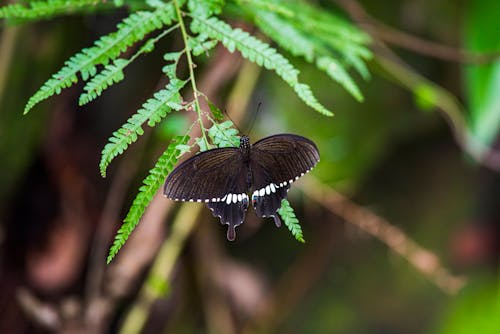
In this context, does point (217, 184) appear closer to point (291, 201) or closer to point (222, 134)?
point (222, 134)

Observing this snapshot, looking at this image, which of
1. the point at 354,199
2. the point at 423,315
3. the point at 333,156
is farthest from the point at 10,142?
the point at 423,315

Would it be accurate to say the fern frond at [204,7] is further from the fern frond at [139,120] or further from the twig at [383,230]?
the twig at [383,230]

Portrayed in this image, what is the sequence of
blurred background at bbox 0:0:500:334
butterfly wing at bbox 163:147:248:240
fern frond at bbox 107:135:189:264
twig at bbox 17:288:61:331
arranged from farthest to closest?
blurred background at bbox 0:0:500:334 < twig at bbox 17:288:61:331 < butterfly wing at bbox 163:147:248:240 < fern frond at bbox 107:135:189:264

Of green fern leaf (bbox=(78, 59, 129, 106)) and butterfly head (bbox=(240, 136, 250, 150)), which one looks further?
butterfly head (bbox=(240, 136, 250, 150))

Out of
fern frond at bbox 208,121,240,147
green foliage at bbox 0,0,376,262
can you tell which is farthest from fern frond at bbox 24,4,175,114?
fern frond at bbox 208,121,240,147

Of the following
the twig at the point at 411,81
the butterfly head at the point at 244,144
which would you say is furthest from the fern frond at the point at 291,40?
the twig at the point at 411,81

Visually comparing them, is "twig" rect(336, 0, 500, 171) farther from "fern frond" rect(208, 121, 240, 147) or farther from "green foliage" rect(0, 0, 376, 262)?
"fern frond" rect(208, 121, 240, 147)
